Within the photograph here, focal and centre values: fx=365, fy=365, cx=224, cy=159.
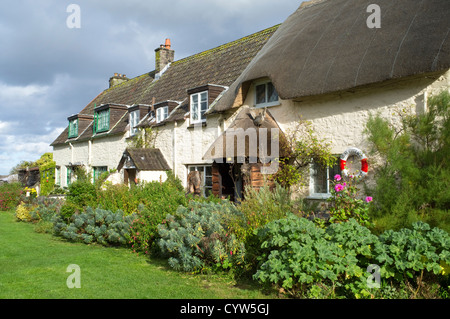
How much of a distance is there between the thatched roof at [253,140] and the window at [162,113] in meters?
5.59

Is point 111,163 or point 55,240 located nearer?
point 55,240

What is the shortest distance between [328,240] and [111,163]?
15070 mm

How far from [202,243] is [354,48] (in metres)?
5.67

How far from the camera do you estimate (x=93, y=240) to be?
9.94 m

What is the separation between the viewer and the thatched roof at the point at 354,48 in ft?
23.7

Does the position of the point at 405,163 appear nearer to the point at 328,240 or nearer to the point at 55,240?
the point at 328,240

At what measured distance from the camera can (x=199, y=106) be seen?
1367 cm

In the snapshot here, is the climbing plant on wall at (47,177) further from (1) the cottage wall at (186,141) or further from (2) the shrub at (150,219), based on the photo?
(2) the shrub at (150,219)

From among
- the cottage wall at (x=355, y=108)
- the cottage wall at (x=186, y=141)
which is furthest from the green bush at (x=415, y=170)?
the cottage wall at (x=186, y=141)

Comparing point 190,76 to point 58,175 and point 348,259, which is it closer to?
point 58,175

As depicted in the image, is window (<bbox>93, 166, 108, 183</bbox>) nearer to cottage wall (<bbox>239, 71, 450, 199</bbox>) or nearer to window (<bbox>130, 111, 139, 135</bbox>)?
window (<bbox>130, 111, 139, 135</bbox>)

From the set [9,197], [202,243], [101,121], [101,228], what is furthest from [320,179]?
[9,197]

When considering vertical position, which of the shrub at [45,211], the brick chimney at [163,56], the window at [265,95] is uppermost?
the brick chimney at [163,56]
